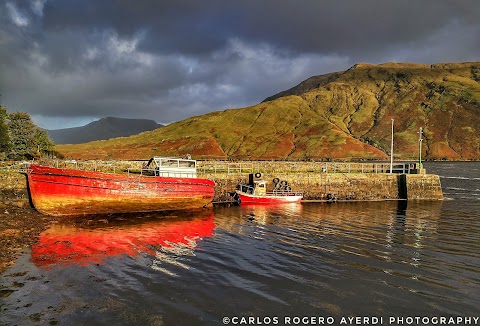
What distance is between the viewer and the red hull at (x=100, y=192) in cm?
2745

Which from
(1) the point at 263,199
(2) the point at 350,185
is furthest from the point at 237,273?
(2) the point at 350,185

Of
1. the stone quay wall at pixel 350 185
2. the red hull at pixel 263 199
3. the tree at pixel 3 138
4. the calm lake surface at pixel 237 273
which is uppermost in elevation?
the tree at pixel 3 138

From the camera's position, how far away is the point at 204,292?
1323 centimetres

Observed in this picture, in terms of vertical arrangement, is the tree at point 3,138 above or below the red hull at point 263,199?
above

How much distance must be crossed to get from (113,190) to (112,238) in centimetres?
822

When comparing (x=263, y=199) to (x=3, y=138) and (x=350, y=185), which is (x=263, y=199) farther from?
(x=3, y=138)

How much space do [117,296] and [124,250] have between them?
6.53 meters

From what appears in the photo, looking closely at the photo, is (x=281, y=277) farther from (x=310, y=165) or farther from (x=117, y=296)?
(x=310, y=165)

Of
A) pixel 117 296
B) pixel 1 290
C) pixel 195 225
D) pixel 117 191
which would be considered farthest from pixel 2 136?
pixel 117 296

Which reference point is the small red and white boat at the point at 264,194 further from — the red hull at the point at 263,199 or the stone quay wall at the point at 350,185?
the stone quay wall at the point at 350,185

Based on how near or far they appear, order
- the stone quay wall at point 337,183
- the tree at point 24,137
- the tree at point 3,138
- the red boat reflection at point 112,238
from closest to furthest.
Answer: the red boat reflection at point 112,238, the stone quay wall at point 337,183, the tree at point 3,138, the tree at point 24,137

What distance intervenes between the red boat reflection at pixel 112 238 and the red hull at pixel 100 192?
235 cm

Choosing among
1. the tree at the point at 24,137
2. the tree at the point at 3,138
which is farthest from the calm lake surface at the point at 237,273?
the tree at the point at 24,137

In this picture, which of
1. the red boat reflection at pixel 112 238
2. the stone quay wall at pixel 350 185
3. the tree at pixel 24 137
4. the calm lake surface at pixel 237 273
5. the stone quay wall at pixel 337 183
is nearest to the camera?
the calm lake surface at pixel 237 273
